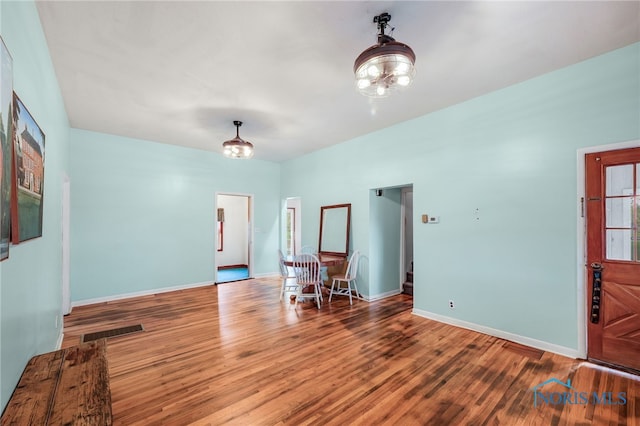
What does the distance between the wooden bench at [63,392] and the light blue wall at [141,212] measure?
3.83 metres

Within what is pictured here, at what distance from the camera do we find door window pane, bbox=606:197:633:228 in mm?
2650

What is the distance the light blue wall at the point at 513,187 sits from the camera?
2838 mm

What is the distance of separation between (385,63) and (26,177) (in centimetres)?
252

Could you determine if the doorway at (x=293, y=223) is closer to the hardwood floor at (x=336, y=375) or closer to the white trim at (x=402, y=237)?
the white trim at (x=402, y=237)

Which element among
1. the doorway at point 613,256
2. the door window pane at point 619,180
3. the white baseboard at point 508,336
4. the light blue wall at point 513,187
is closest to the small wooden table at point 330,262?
the light blue wall at point 513,187

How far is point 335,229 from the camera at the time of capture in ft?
18.9

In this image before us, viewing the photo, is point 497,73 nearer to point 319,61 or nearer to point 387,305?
point 319,61

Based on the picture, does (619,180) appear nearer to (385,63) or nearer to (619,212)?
(619,212)

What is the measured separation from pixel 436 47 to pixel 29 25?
3.10 metres

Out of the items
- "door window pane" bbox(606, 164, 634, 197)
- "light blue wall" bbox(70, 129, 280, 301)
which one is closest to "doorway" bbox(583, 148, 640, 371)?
"door window pane" bbox(606, 164, 634, 197)

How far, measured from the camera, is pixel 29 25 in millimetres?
1864

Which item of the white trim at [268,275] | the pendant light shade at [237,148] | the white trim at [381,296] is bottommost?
the white trim at [268,275]

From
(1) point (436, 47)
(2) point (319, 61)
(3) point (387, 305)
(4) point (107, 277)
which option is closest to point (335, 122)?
(2) point (319, 61)

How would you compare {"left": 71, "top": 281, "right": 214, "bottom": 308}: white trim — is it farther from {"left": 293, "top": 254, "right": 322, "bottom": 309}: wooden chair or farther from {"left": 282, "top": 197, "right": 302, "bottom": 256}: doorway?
{"left": 282, "top": 197, "right": 302, "bottom": 256}: doorway
